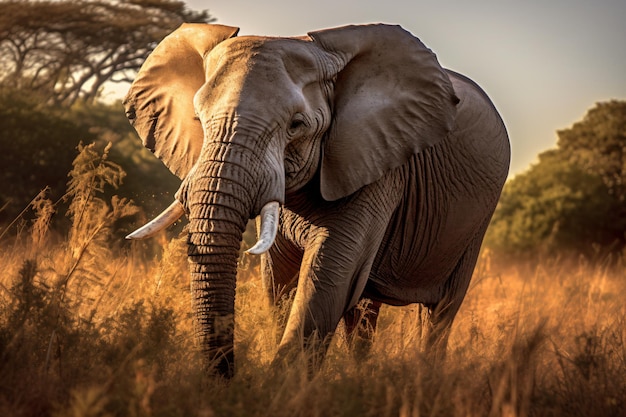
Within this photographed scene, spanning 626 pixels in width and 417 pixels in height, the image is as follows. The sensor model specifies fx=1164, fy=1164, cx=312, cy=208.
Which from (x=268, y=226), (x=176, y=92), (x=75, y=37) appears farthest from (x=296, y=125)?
(x=75, y=37)

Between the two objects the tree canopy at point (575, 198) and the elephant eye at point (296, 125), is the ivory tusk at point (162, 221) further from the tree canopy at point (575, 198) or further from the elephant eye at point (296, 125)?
the tree canopy at point (575, 198)

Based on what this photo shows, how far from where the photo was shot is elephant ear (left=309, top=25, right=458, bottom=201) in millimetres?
5992

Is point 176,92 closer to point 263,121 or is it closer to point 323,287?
point 263,121

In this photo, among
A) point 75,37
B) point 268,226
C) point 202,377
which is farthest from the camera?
A: point 75,37

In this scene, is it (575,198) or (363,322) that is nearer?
(363,322)

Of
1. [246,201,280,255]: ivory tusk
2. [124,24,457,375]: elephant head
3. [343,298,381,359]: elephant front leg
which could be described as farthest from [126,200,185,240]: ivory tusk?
[343,298,381,359]: elephant front leg

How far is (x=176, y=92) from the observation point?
6.44m

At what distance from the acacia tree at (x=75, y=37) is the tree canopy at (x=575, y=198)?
7.22 m

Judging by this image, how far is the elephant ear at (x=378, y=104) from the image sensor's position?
5.99m

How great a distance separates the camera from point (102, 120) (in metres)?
17.1

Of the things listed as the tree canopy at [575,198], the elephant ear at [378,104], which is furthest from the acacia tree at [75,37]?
the elephant ear at [378,104]

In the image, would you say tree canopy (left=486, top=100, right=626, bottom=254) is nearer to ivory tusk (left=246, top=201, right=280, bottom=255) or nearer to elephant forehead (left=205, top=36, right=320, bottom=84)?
elephant forehead (left=205, top=36, right=320, bottom=84)

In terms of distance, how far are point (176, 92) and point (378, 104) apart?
3.72 ft

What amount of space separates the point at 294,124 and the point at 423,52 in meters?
1.16
